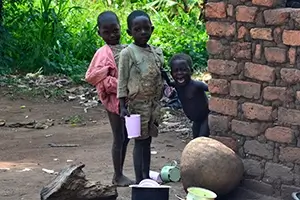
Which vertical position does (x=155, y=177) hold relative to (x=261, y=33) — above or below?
below

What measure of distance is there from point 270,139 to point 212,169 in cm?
48

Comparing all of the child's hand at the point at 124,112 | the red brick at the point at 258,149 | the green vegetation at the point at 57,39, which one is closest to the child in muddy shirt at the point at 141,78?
the child's hand at the point at 124,112

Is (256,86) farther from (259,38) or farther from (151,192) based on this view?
(151,192)

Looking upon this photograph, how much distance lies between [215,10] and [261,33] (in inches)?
17.4

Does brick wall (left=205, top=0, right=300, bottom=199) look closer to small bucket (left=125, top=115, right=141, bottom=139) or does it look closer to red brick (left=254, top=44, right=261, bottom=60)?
red brick (left=254, top=44, right=261, bottom=60)

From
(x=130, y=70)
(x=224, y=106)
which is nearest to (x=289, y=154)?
(x=224, y=106)

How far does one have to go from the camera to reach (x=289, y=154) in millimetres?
5324

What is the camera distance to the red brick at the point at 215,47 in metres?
5.65

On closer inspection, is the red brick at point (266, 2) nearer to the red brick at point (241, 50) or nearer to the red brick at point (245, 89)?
the red brick at point (241, 50)

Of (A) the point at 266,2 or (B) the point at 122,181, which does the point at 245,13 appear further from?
(B) the point at 122,181

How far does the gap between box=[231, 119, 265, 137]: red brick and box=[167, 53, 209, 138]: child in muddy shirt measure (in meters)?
0.48

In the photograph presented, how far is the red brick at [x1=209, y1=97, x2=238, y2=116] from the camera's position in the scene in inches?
222

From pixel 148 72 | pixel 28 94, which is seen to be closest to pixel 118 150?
pixel 148 72

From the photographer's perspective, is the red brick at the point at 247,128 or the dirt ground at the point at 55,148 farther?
the dirt ground at the point at 55,148
